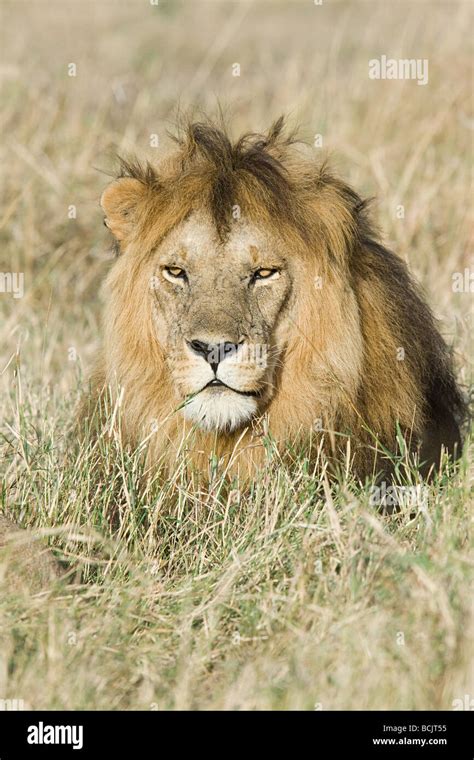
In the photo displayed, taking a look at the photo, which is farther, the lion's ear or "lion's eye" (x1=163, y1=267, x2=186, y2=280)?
the lion's ear

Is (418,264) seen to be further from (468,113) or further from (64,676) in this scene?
(64,676)

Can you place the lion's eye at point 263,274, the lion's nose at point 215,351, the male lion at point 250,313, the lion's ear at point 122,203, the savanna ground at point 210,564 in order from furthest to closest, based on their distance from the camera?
the lion's ear at point 122,203, the lion's eye at point 263,274, the male lion at point 250,313, the lion's nose at point 215,351, the savanna ground at point 210,564

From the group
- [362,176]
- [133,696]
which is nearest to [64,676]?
[133,696]

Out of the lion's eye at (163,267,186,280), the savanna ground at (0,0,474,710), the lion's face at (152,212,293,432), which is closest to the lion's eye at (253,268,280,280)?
the lion's face at (152,212,293,432)

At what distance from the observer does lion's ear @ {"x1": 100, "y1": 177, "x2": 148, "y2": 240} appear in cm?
→ 434

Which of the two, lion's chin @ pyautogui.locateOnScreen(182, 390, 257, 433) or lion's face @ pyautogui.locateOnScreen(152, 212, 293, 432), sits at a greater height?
lion's face @ pyautogui.locateOnScreen(152, 212, 293, 432)

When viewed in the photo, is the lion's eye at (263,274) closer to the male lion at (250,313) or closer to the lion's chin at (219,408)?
the male lion at (250,313)

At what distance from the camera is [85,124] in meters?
8.58

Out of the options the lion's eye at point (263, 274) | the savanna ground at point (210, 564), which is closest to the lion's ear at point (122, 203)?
the savanna ground at point (210, 564)

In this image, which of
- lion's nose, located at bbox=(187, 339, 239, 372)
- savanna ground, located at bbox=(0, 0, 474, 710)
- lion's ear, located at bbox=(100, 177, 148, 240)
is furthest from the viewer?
lion's ear, located at bbox=(100, 177, 148, 240)

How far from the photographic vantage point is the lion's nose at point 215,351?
3.92 meters

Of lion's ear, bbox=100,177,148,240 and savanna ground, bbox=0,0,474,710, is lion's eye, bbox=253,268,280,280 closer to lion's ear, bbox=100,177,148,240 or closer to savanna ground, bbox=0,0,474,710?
lion's ear, bbox=100,177,148,240

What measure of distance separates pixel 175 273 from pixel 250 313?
34cm

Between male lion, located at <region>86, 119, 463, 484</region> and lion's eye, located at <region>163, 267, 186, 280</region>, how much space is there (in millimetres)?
11
